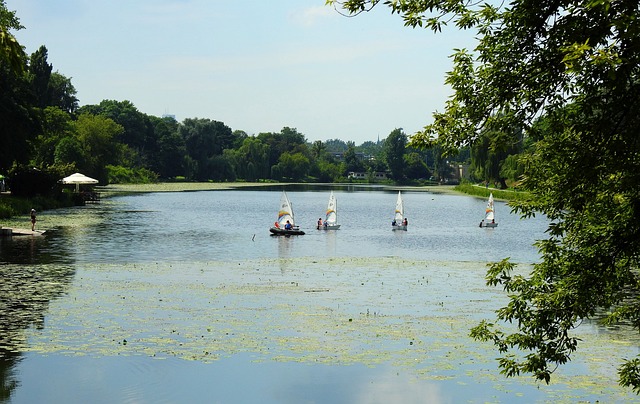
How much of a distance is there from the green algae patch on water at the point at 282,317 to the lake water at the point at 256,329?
A: 0.28 feet

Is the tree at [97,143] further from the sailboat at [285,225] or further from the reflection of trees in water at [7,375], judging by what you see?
the reflection of trees in water at [7,375]

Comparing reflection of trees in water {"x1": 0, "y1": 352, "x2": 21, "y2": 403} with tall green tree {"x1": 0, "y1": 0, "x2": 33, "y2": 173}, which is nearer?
reflection of trees in water {"x1": 0, "y1": 352, "x2": 21, "y2": 403}

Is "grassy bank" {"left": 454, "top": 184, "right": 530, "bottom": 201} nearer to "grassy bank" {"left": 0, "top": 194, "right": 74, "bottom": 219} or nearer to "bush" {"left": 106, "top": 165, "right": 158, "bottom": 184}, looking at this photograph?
"grassy bank" {"left": 0, "top": 194, "right": 74, "bottom": 219}

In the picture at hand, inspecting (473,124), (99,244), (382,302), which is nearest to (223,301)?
(382,302)

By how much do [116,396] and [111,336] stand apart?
5.98m

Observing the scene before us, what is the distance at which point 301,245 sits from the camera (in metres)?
58.7

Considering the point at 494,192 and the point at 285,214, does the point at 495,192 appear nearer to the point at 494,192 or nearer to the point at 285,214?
the point at 494,192

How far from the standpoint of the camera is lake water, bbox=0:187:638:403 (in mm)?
19969

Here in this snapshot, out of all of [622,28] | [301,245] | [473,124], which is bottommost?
[301,245]

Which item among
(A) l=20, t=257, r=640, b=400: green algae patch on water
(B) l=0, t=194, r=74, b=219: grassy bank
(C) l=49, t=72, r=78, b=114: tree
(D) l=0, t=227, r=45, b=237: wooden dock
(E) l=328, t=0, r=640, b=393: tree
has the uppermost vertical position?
(C) l=49, t=72, r=78, b=114: tree

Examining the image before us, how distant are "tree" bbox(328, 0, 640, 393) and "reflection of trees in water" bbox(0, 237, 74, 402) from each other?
1245cm

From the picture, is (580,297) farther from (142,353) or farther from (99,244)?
(99,244)

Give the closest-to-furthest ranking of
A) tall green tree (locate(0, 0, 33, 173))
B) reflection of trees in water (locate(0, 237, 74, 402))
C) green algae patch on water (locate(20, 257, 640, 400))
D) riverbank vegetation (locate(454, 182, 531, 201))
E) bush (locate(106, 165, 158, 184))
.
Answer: reflection of trees in water (locate(0, 237, 74, 402)) < green algae patch on water (locate(20, 257, 640, 400)) < tall green tree (locate(0, 0, 33, 173)) < riverbank vegetation (locate(454, 182, 531, 201)) < bush (locate(106, 165, 158, 184))

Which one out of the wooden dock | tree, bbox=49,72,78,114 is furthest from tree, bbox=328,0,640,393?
tree, bbox=49,72,78,114
